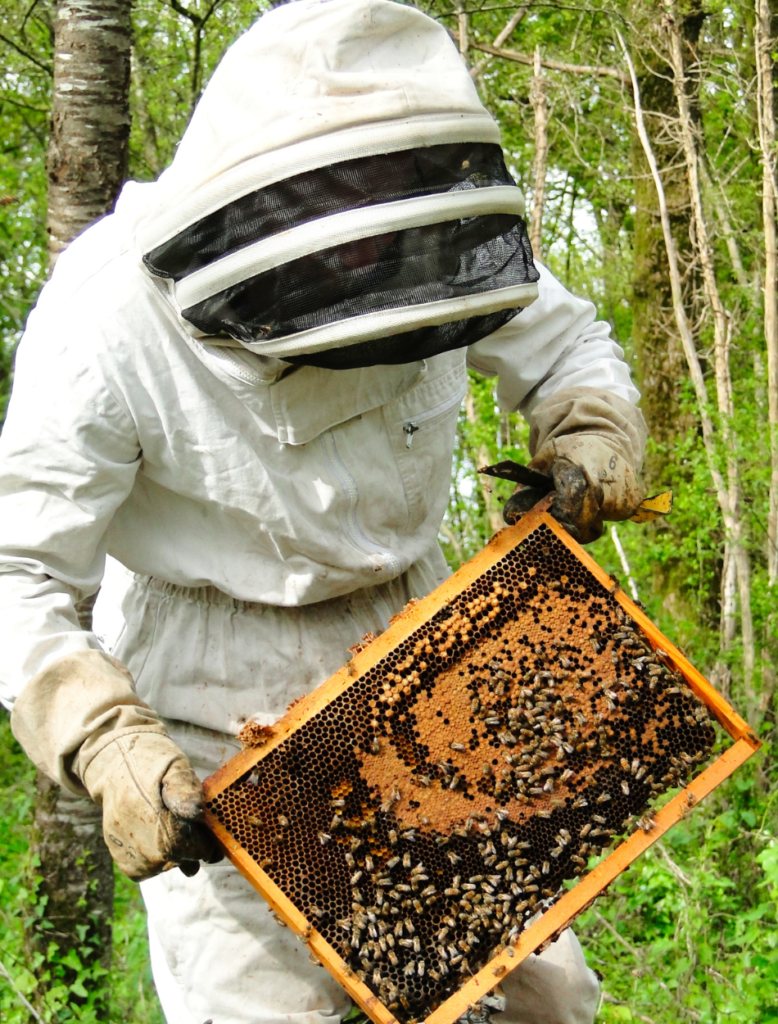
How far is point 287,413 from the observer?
9.50 feet

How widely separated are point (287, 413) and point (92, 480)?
1.90 feet

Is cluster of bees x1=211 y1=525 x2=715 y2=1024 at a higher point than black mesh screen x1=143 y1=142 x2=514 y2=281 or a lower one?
lower

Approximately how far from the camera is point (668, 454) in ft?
29.5

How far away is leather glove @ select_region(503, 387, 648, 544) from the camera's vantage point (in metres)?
3.11

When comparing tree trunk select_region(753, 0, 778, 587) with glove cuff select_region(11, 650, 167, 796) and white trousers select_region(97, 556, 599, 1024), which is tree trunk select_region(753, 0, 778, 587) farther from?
glove cuff select_region(11, 650, 167, 796)

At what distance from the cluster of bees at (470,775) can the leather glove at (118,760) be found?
20 centimetres

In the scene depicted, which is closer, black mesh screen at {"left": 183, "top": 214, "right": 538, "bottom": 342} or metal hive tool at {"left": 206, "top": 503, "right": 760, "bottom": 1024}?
black mesh screen at {"left": 183, "top": 214, "right": 538, "bottom": 342}

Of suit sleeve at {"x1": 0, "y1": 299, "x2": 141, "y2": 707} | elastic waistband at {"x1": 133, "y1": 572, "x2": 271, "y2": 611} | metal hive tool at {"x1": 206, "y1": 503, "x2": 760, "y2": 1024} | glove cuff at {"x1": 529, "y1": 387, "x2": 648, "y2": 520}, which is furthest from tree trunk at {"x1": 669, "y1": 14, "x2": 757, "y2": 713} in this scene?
suit sleeve at {"x1": 0, "y1": 299, "x2": 141, "y2": 707}

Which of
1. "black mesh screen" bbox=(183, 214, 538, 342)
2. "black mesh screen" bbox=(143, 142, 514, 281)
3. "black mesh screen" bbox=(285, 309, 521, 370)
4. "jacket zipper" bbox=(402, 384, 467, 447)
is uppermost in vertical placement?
"black mesh screen" bbox=(143, 142, 514, 281)

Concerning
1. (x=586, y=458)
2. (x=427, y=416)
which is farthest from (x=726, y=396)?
(x=427, y=416)

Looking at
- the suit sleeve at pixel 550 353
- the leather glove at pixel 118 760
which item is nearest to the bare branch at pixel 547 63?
the suit sleeve at pixel 550 353

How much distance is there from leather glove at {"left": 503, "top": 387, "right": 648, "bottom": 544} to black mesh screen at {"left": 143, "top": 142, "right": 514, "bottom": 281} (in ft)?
3.28

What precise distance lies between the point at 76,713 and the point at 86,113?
10.9 feet

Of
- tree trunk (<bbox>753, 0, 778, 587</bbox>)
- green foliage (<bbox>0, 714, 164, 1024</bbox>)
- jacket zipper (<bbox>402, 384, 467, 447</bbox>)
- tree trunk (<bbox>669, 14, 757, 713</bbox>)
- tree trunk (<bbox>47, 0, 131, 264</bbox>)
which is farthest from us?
tree trunk (<bbox>669, 14, 757, 713</bbox>)
